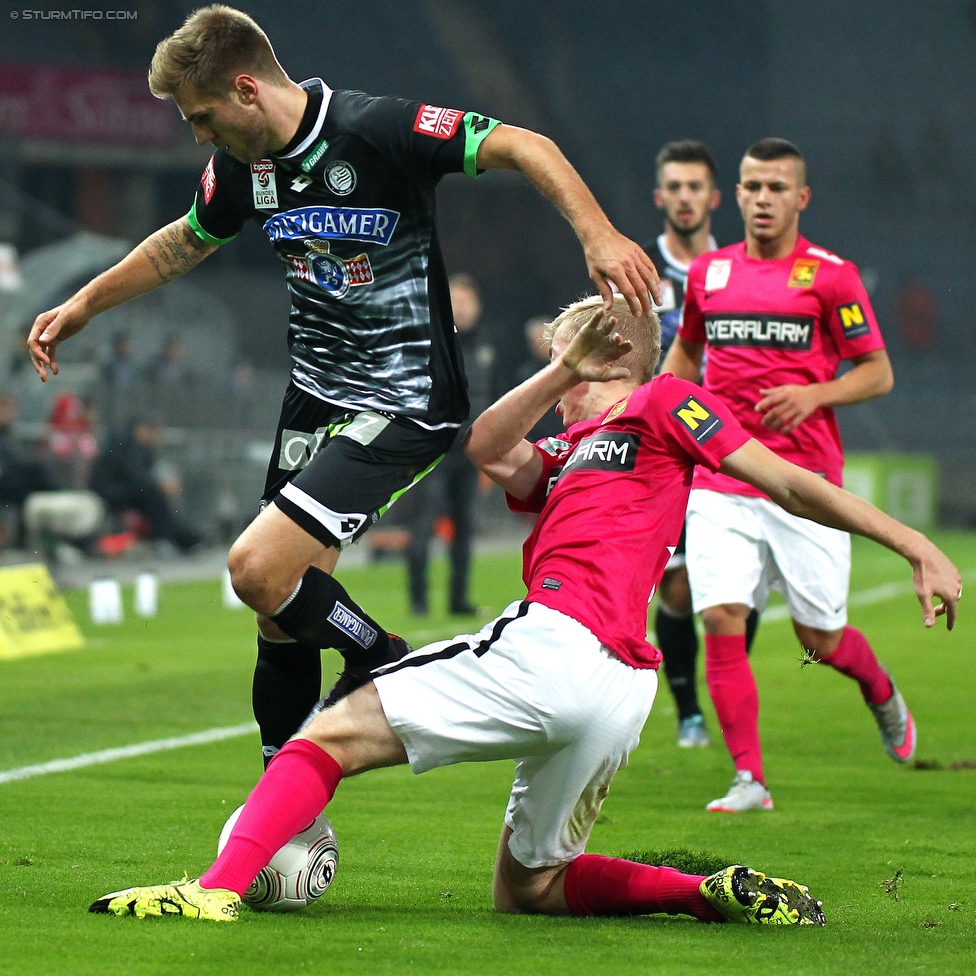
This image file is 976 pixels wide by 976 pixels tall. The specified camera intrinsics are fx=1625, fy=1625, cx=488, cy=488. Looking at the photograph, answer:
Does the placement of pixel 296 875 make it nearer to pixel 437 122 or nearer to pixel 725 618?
pixel 437 122

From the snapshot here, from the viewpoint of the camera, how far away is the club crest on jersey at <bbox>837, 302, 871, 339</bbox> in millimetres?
5621

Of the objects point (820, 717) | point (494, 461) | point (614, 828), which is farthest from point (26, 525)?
point (494, 461)

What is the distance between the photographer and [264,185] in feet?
13.2

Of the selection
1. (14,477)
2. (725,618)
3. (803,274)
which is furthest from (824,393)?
(14,477)

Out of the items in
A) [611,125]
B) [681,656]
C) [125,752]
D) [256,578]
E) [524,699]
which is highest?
[611,125]

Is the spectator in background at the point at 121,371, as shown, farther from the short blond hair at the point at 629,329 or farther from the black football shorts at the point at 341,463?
the short blond hair at the point at 629,329

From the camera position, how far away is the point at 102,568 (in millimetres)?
15383

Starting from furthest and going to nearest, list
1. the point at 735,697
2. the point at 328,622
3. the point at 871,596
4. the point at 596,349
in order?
1. the point at 871,596
2. the point at 735,697
3. the point at 328,622
4. the point at 596,349

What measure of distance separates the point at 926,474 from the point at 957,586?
2260 centimetres

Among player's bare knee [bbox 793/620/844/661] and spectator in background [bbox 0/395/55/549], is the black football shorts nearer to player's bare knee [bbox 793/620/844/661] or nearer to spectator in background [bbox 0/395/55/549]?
player's bare knee [bbox 793/620/844/661]

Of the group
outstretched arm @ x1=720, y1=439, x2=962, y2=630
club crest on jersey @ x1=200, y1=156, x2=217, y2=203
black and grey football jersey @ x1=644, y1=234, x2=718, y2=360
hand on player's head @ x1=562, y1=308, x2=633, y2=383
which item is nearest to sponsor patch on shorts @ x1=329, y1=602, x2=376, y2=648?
hand on player's head @ x1=562, y1=308, x2=633, y2=383

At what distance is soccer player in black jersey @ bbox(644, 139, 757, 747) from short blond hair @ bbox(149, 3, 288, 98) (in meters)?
3.05

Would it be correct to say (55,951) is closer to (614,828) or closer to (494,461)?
(494,461)

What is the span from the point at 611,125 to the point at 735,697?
25193 mm
